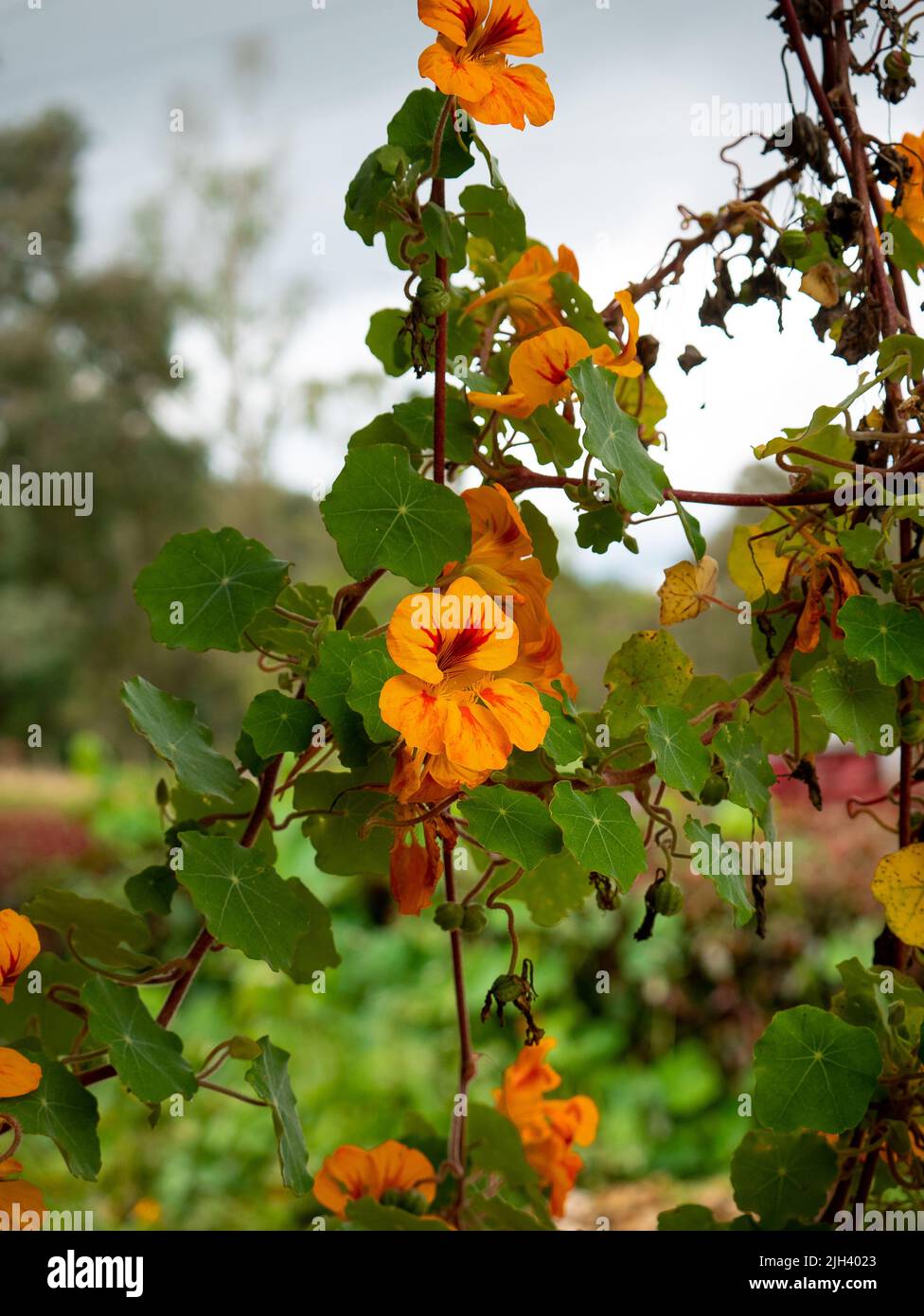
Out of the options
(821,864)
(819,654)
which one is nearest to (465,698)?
(819,654)

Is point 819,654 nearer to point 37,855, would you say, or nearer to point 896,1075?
point 896,1075

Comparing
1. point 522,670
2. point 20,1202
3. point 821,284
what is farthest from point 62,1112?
point 821,284

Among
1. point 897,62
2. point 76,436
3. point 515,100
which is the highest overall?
point 76,436

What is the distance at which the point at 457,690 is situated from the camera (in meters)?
0.41

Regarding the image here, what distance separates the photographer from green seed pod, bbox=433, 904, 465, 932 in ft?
1.71

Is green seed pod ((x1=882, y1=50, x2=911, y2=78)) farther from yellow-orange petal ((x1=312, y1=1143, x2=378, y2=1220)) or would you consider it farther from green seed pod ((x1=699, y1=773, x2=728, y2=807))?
yellow-orange petal ((x1=312, y1=1143, x2=378, y2=1220))

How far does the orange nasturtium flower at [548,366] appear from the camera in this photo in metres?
0.48

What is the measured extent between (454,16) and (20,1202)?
469 mm

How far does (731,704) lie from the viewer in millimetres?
510

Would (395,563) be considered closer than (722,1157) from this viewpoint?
Yes

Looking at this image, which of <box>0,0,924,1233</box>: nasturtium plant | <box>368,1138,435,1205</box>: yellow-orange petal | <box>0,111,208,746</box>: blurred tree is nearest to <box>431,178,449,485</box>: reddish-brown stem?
<box>0,0,924,1233</box>: nasturtium plant

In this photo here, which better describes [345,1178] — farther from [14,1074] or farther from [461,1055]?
[14,1074]

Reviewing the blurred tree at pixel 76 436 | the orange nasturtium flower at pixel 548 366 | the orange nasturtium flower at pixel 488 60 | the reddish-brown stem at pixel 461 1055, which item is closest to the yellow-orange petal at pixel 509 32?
the orange nasturtium flower at pixel 488 60
